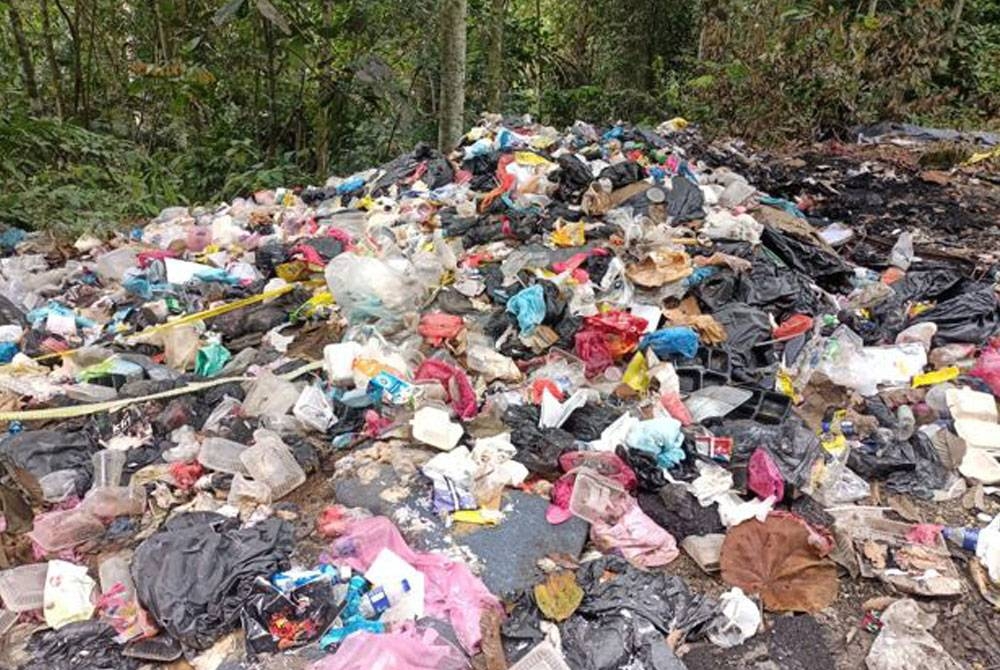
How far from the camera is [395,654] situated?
6.00ft

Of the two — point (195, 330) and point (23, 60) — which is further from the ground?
point (23, 60)

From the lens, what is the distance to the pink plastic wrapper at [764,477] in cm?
256

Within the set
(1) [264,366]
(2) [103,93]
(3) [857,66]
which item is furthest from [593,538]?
(2) [103,93]

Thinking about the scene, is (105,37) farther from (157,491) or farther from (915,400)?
(915,400)

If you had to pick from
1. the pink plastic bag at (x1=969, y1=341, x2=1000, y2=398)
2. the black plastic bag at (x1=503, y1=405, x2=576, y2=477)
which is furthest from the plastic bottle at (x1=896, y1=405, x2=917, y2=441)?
the black plastic bag at (x1=503, y1=405, x2=576, y2=477)

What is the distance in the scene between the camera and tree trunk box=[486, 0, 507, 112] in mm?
8734

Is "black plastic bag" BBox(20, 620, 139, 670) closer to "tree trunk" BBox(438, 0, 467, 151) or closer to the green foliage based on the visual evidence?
the green foliage

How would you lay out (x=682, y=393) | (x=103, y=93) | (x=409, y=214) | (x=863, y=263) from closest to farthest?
(x=682, y=393) < (x=863, y=263) < (x=409, y=214) < (x=103, y=93)

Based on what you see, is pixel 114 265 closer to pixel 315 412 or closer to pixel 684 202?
pixel 315 412

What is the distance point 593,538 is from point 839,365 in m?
1.61

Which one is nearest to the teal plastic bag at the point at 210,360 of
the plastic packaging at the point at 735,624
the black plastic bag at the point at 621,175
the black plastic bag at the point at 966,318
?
the plastic packaging at the point at 735,624

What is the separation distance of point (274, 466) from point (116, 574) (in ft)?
2.00

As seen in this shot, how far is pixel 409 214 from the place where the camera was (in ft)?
16.5

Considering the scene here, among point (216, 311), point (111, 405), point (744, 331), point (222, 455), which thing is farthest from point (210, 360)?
point (744, 331)
